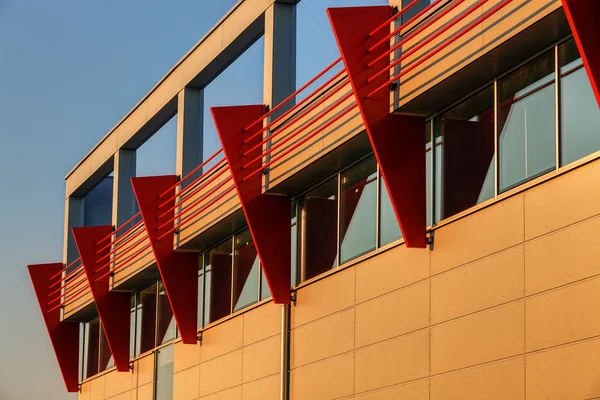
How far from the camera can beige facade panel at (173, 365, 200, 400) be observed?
87.1 feet

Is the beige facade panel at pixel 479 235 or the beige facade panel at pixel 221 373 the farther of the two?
the beige facade panel at pixel 221 373

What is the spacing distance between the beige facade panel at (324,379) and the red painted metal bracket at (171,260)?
19.7ft

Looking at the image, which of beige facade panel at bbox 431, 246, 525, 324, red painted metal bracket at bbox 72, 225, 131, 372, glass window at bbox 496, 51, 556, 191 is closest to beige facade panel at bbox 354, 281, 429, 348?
beige facade panel at bbox 431, 246, 525, 324

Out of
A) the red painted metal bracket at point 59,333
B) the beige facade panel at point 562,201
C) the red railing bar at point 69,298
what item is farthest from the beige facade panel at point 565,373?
the red painted metal bracket at point 59,333

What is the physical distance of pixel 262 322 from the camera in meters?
23.4

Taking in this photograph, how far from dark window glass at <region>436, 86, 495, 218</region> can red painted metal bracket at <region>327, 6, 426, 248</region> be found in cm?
44

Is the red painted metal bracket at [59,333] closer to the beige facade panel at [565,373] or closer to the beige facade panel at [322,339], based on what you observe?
the beige facade panel at [322,339]

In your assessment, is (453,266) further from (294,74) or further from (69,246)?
(69,246)

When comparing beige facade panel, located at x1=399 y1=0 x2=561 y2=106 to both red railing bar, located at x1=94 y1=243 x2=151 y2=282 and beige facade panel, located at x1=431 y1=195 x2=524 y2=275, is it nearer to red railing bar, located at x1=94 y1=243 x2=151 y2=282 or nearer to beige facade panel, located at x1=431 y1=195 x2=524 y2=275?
beige facade panel, located at x1=431 y1=195 x2=524 y2=275

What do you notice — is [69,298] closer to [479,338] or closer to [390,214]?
[390,214]

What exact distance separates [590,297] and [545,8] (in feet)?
11.4

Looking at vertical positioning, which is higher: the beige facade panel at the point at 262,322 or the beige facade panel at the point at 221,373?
the beige facade panel at the point at 262,322

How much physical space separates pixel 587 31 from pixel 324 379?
28.5 ft

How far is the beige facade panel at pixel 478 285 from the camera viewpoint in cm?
1553
